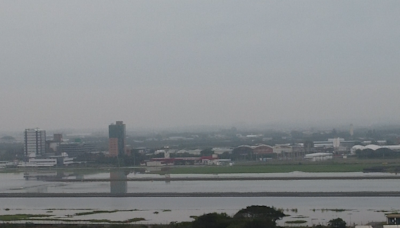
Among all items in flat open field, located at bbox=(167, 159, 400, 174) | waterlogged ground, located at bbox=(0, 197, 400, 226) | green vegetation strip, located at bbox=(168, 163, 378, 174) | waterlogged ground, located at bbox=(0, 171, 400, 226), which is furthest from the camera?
flat open field, located at bbox=(167, 159, 400, 174)

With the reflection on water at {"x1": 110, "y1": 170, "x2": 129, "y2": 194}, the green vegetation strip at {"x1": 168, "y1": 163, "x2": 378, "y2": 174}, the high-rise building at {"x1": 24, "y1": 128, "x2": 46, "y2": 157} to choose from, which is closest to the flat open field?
the green vegetation strip at {"x1": 168, "y1": 163, "x2": 378, "y2": 174}

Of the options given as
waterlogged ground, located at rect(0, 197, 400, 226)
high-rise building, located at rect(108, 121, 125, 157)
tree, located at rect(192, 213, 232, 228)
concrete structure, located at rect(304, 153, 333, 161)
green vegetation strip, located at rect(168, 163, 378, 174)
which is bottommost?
waterlogged ground, located at rect(0, 197, 400, 226)

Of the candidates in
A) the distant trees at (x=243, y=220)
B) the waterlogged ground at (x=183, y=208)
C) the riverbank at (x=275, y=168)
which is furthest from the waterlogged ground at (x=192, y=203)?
the riverbank at (x=275, y=168)

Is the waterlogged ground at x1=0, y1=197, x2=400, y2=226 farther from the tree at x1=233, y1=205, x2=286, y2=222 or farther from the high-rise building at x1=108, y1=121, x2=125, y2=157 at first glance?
the high-rise building at x1=108, y1=121, x2=125, y2=157

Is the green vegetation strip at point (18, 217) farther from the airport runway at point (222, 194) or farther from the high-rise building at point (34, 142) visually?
the high-rise building at point (34, 142)

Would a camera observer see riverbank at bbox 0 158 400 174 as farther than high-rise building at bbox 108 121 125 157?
No

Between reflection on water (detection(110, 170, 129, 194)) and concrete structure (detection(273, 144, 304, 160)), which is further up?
concrete structure (detection(273, 144, 304, 160))
